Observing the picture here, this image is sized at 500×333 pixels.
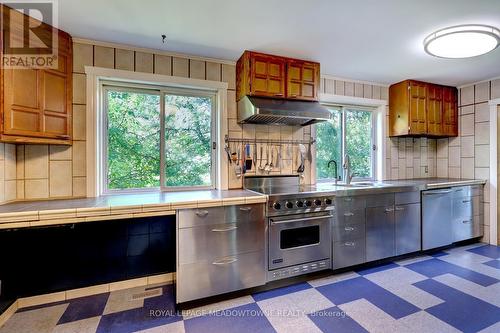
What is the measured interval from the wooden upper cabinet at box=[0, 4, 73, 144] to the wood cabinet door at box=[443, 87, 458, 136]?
4714mm

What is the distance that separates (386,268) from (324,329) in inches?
53.6

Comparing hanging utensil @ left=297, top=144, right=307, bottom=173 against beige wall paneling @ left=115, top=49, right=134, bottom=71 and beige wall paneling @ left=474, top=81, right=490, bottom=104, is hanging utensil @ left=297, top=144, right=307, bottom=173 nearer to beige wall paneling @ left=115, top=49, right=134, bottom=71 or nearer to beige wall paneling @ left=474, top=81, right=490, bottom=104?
beige wall paneling @ left=115, top=49, right=134, bottom=71

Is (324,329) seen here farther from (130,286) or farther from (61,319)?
(61,319)

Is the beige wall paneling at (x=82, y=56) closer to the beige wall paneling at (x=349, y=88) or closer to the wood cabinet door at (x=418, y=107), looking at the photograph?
the beige wall paneling at (x=349, y=88)

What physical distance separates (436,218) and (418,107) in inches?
59.9

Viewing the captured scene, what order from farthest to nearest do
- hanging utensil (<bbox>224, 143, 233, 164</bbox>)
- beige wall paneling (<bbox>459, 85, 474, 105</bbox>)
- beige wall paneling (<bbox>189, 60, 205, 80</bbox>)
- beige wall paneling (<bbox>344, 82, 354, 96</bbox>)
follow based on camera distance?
beige wall paneling (<bbox>459, 85, 474, 105</bbox>) → beige wall paneling (<bbox>344, 82, 354, 96</bbox>) → hanging utensil (<bbox>224, 143, 233, 164</bbox>) → beige wall paneling (<bbox>189, 60, 205, 80</bbox>)

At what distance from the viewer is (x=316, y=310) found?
1.83 m

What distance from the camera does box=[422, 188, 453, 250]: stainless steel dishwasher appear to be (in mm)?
2871

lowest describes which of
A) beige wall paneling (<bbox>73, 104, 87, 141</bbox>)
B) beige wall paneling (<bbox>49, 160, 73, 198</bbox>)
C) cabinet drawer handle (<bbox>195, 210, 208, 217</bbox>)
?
cabinet drawer handle (<bbox>195, 210, 208, 217</bbox>)

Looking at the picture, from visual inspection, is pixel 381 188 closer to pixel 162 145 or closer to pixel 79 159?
pixel 162 145

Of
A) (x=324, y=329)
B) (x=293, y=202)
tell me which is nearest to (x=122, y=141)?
(x=293, y=202)

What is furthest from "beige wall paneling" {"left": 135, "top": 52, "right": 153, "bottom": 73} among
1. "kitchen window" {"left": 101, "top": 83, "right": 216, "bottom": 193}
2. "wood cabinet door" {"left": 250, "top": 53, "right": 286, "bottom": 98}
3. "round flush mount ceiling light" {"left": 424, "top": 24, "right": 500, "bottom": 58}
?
"round flush mount ceiling light" {"left": 424, "top": 24, "right": 500, "bottom": 58}

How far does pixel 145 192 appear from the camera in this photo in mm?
2408

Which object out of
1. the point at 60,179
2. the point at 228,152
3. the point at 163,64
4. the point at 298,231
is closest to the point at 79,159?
the point at 60,179
